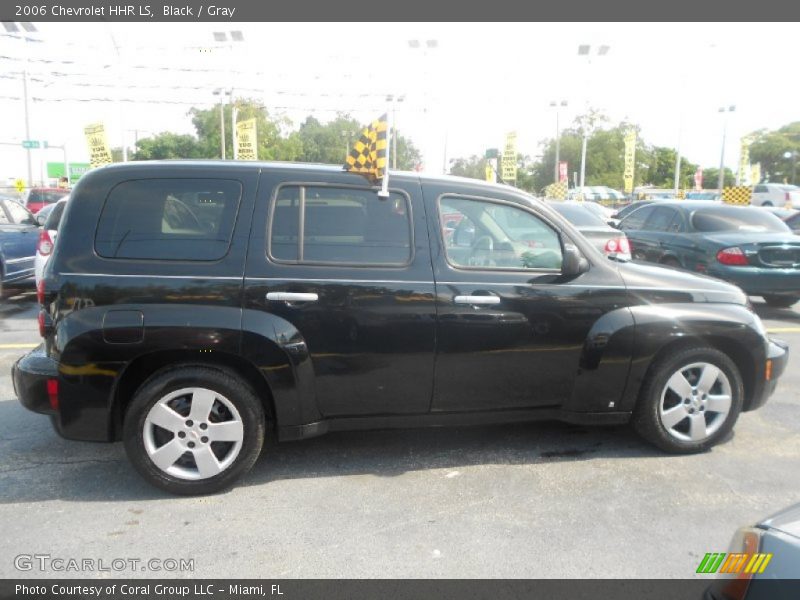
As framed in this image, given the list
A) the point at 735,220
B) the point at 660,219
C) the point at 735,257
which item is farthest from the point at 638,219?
the point at 735,257

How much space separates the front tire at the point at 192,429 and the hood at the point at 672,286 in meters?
2.50

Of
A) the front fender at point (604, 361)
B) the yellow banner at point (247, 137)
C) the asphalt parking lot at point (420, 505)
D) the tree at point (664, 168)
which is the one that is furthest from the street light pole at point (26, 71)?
the tree at point (664, 168)

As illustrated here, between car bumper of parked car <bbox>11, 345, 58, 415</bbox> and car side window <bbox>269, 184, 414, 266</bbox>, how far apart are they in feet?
4.64

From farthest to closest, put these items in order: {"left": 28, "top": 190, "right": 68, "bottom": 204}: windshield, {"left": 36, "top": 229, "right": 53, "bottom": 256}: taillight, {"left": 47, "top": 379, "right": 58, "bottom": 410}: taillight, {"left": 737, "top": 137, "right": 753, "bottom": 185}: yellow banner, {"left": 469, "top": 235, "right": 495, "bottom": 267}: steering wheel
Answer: {"left": 737, "top": 137, "right": 753, "bottom": 185}: yellow banner < {"left": 28, "top": 190, "right": 68, "bottom": 204}: windshield < {"left": 36, "top": 229, "right": 53, "bottom": 256}: taillight < {"left": 469, "top": 235, "right": 495, "bottom": 267}: steering wheel < {"left": 47, "top": 379, "right": 58, "bottom": 410}: taillight

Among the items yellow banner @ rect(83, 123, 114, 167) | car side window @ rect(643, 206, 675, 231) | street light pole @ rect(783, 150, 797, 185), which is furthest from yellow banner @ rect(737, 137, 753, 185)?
street light pole @ rect(783, 150, 797, 185)

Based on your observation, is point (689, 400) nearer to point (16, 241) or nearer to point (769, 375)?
point (769, 375)

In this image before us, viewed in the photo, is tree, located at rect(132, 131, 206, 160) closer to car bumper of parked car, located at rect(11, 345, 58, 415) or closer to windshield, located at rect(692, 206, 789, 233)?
windshield, located at rect(692, 206, 789, 233)

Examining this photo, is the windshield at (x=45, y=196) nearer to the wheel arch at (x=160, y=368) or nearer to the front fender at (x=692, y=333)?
the wheel arch at (x=160, y=368)

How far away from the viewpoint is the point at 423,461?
13.3 ft

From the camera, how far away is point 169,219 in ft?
11.7

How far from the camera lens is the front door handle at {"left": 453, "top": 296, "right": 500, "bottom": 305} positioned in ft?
12.1

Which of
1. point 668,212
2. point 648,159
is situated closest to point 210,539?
point 668,212

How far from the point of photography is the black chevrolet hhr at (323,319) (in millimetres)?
3455
